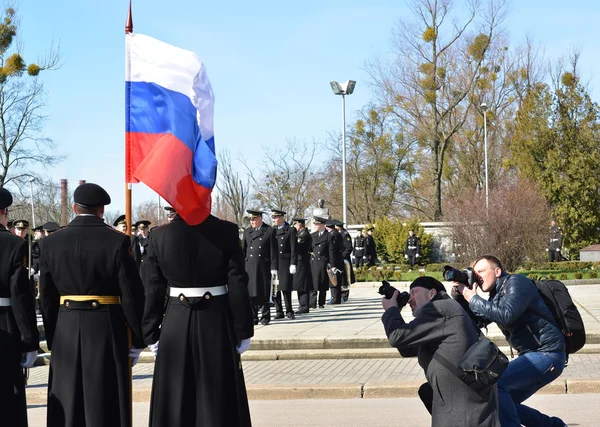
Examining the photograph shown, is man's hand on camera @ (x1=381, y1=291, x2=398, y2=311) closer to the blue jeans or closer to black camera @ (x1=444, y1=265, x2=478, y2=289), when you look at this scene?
black camera @ (x1=444, y1=265, x2=478, y2=289)

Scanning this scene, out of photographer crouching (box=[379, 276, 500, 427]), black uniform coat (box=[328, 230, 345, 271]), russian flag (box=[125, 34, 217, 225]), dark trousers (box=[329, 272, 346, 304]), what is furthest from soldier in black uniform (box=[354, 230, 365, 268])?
photographer crouching (box=[379, 276, 500, 427])

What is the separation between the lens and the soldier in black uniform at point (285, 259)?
18.0 m

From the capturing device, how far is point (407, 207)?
213 ft

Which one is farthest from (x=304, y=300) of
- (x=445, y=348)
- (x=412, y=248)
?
(x=412, y=248)

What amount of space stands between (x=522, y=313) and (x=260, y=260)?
1017 centimetres

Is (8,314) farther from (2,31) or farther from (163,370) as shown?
(2,31)

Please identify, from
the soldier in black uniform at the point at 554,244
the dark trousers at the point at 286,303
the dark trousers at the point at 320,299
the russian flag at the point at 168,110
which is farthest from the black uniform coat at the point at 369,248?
the russian flag at the point at 168,110

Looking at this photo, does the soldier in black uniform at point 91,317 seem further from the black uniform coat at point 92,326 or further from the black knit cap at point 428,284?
the black knit cap at point 428,284

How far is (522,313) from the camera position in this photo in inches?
269

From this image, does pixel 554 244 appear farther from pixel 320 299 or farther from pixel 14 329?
pixel 14 329

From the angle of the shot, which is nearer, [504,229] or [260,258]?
[260,258]

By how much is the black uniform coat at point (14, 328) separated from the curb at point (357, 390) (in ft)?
11.8

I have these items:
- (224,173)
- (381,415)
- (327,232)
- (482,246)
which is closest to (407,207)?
(224,173)

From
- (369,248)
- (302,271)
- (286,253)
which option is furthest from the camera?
(369,248)
